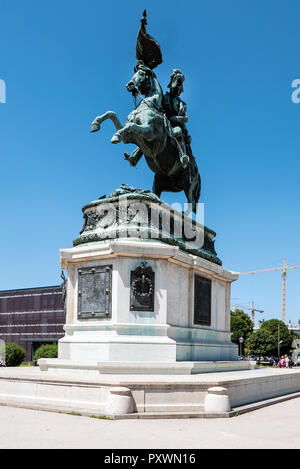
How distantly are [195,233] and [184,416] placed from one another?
831 cm

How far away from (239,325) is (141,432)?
7248cm

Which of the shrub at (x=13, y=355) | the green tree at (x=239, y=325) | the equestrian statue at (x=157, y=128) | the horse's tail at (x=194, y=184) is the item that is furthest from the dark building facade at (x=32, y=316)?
the equestrian statue at (x=157, y=128)

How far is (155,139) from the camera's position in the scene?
56.6 feet

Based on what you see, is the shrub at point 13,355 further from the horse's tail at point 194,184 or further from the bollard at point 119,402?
the bollard at point 119,402

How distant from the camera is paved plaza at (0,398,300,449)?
8.28 meters

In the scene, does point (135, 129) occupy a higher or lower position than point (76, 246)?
higher

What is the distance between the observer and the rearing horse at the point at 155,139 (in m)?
16.7

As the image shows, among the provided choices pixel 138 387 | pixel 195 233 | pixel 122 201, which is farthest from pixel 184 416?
pixel 195 233

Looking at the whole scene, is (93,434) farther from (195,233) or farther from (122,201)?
(195,233)

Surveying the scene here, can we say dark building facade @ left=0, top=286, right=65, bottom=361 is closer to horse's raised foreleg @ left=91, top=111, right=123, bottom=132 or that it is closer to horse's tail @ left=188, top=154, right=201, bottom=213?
horse's tail @ left=188, top=154, right=201, bottom=213

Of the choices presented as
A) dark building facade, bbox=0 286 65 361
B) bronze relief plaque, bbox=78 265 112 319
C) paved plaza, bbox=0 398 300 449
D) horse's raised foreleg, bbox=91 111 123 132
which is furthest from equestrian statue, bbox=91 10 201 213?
dark building facade, bbox=0 286 65 361

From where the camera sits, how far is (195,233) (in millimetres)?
18344

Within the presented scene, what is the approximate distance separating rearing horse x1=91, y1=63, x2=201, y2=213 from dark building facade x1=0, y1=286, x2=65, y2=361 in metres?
54.4

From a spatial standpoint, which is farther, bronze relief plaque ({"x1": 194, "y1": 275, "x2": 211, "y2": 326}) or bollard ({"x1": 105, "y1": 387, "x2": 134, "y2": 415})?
bronze relief plaque ({"x1": 194, "y1": 275, "x2": 211, "y2": 326})
